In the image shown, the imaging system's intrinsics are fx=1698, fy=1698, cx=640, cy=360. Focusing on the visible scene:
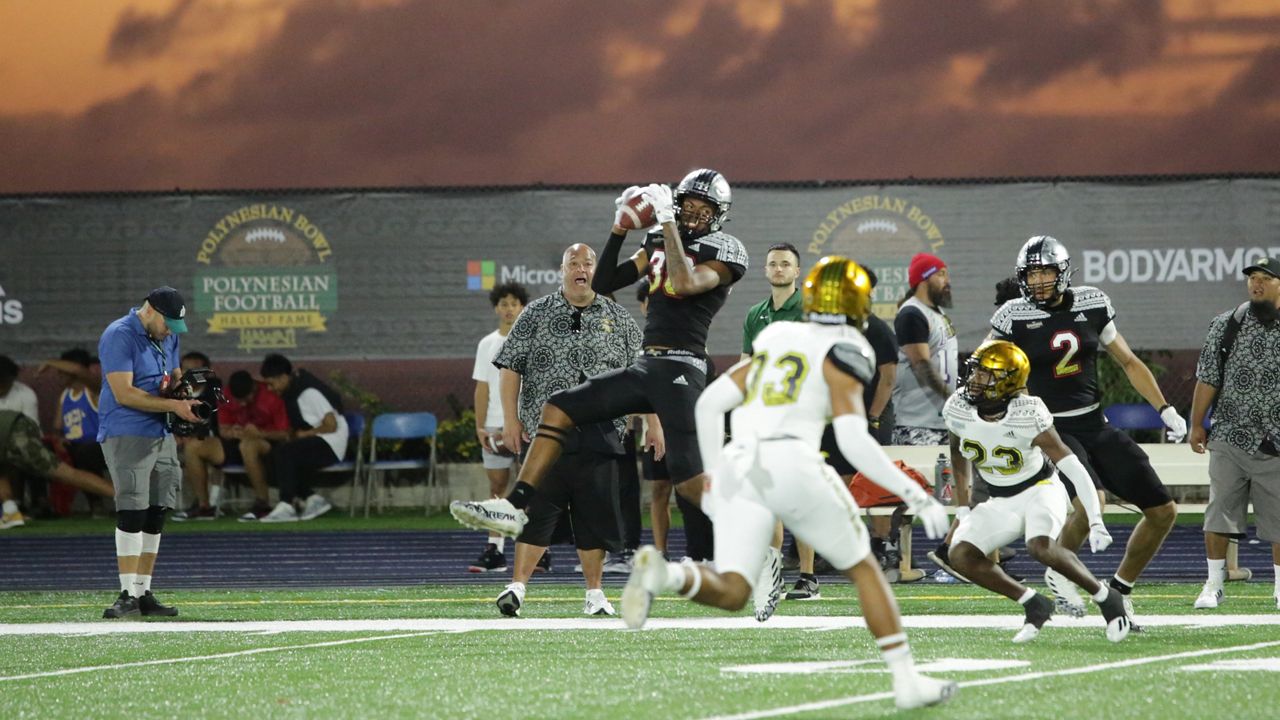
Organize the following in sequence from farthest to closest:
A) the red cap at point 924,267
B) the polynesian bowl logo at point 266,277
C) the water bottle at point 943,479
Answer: the polynesian bowl logo at point 266,277
the water bottle at point 943,479
the red cap at point 924,267

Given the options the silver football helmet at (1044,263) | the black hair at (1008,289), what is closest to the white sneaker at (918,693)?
the silver football helmet at (1044,263)

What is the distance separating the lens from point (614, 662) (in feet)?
22.8

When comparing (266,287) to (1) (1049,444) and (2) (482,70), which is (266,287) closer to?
(2) (482,70)

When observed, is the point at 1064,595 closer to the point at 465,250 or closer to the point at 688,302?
the point at 688,302

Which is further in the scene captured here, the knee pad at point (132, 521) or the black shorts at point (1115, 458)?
the knee pad at point (132, 521)

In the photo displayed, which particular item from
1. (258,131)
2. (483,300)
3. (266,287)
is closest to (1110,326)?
(483,300)

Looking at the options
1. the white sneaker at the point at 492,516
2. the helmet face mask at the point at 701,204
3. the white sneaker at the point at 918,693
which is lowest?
the white sneaker at the point at 918,693

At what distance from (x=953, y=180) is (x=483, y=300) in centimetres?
483

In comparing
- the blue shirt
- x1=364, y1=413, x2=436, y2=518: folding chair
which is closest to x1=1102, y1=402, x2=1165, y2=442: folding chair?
x1=364, y1=413, x2=436, y2=518: folding chair

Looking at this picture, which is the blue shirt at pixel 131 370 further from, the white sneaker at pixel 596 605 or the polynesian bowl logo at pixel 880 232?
the polynesian bowl logo at pixel 880 232

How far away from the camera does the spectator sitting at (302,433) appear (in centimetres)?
1797

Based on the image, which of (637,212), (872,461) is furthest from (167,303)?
(872,461)

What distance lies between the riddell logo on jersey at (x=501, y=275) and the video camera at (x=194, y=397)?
7.13m

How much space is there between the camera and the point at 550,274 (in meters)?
17.1
